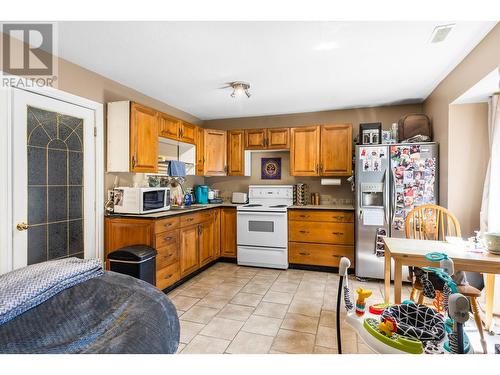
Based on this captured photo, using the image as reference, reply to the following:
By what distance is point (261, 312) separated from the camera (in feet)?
8.84

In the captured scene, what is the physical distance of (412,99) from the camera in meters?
3.80

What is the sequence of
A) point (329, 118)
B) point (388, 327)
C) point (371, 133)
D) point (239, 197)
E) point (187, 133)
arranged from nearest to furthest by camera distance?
point (388, 327) → point (371, 133) → point (187, 133) → point (329, 118) → point (239, 197)

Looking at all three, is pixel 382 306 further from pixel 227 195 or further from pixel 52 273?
pixel 227 195

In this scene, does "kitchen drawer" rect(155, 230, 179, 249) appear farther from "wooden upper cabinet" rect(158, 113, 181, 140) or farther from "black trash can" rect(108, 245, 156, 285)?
"wooden upper cabinet" rect(158, 113, 181, 140)

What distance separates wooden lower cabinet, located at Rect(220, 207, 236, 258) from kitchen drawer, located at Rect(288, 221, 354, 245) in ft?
3.00

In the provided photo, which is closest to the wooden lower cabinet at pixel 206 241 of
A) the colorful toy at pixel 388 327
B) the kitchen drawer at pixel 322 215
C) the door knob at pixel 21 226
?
the kitchen drawer at pixel 322 215

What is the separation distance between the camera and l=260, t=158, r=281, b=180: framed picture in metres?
4.74

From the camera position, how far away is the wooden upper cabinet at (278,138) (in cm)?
437

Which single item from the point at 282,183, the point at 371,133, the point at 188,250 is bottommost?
the point at 188,250

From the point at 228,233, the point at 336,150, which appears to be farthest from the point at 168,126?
the point at 336,150

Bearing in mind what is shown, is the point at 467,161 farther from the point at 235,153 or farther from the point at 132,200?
the point at 132,200

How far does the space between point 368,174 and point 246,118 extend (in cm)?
235

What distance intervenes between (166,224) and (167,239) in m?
0.18

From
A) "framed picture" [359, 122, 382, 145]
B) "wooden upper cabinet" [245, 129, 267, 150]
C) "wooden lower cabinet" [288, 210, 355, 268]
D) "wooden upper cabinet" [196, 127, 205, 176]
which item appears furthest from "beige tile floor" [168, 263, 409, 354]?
"wooden upper cabinet" [245, 129, 267, 150]
